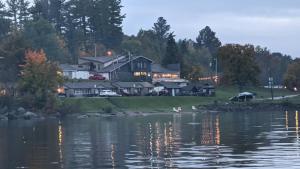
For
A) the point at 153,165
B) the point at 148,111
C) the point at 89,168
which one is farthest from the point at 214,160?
the point at 148,111

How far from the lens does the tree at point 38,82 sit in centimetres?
10812

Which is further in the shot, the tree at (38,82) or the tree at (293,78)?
the tree at (293,78)

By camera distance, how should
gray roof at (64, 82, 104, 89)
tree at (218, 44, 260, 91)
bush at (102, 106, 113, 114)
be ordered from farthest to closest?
tree at (218, 44, 260, 91)
gray roof at (64, 82, 104, 89)
bush at (102, 106, 113, 114)

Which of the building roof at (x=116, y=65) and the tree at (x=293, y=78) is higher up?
the building roof at (x=116, y=65)

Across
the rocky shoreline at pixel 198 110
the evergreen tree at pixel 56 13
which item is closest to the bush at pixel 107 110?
the rocky shoreline at pixel 198 110

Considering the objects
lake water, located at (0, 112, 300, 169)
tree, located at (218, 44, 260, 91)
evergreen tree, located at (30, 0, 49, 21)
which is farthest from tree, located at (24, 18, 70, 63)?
lake water, located at (0, 112, 300, 169)

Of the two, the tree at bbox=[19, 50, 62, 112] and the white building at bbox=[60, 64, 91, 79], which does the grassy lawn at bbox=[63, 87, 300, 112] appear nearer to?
the tree at bbox=[19, 50, 62, 112]

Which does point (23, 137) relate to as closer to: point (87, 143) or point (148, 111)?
point (87, 143)

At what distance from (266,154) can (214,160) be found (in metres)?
3.73

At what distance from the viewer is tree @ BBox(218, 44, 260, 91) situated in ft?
458

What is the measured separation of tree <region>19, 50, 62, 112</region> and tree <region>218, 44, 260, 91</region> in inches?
1405

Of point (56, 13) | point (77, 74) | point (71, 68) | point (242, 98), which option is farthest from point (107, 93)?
point (56, 13)

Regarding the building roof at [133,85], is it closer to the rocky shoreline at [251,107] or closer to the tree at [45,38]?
the tree at [45,38]

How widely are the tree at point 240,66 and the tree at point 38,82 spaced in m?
A: 35.7
